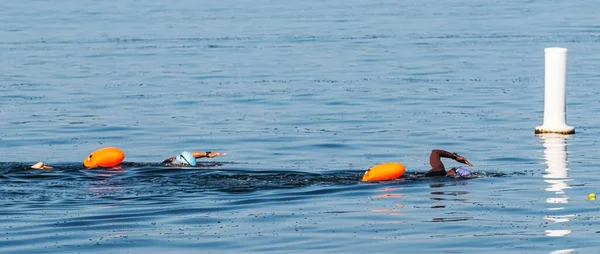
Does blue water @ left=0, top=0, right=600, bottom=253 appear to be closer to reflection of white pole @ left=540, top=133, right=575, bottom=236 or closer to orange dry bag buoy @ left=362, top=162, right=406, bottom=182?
reflection of white pole @ left=540, top=133, right=575, bottom=236

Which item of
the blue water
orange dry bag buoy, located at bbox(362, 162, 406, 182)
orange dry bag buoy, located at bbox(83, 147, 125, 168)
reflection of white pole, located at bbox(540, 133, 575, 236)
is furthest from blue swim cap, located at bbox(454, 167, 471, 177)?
orange dry bag buoy, located at bbox(83, 147, 125, 168)

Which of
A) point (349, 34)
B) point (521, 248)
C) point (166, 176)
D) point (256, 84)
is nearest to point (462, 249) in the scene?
point (521, 248)

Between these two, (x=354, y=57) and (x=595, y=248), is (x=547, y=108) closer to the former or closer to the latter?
(x=595, y=248)

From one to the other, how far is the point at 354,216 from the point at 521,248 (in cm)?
301

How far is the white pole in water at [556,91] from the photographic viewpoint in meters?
26.0

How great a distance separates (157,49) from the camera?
47625 mm

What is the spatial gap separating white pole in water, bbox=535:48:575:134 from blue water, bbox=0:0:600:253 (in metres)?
0.49

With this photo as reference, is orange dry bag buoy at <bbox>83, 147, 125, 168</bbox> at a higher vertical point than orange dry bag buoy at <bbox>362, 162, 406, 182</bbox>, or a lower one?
higher

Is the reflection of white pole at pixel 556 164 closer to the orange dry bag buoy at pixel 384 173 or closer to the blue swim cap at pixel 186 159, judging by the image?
the orange dry bag buoy at pixel 384 173

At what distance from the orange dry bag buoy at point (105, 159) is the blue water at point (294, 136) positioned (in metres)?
0.22

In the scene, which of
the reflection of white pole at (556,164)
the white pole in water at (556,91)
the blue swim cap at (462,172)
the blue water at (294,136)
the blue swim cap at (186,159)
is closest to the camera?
the blue water at (294,136)

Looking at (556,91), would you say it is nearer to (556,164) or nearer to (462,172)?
(556,164)

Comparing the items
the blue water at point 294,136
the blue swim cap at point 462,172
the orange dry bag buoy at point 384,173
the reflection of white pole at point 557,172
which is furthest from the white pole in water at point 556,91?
the orange dry bag buoy at point 384,173

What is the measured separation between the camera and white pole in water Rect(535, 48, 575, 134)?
2605 centimetres
